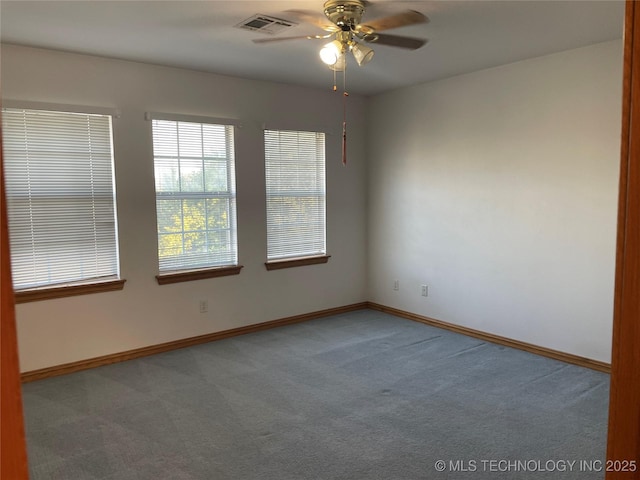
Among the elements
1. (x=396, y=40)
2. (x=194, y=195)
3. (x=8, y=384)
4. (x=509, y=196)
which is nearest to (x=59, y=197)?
(x=194, y=195)


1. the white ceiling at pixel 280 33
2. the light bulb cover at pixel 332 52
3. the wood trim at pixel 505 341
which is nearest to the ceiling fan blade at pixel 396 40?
the white ceiling at pixel 280 33

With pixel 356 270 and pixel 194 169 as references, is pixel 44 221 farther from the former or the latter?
pixel 356 270

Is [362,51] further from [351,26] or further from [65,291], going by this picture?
[65,291]

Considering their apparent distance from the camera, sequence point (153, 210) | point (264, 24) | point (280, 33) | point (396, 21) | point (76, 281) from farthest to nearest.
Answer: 1. point (153, 210)
2. point (76, 281)
3. point (280, 33)
4. point (264, 24)
5. point (396, 21)

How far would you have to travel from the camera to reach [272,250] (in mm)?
5012

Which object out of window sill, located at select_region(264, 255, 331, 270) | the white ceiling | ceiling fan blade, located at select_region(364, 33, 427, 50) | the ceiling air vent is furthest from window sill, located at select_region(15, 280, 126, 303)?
ceiling fan blade, located at select_region(364, 33, 427, 50)

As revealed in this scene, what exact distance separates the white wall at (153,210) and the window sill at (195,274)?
0.06 metres

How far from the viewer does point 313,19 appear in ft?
9.12

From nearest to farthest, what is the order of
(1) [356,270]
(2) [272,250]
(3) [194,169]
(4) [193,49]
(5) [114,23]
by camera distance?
(5) [114,23] < (4) [193,49] < (3) [194,169] < (2) [272,250] < (1) [356,270]

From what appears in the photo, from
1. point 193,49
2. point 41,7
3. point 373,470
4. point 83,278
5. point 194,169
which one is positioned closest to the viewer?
point 373,470

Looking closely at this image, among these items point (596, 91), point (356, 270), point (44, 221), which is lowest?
point (356, 270)

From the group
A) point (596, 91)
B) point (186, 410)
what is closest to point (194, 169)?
point (186, 410)

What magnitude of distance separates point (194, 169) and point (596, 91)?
343 cm

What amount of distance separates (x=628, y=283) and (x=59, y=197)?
3933mm
